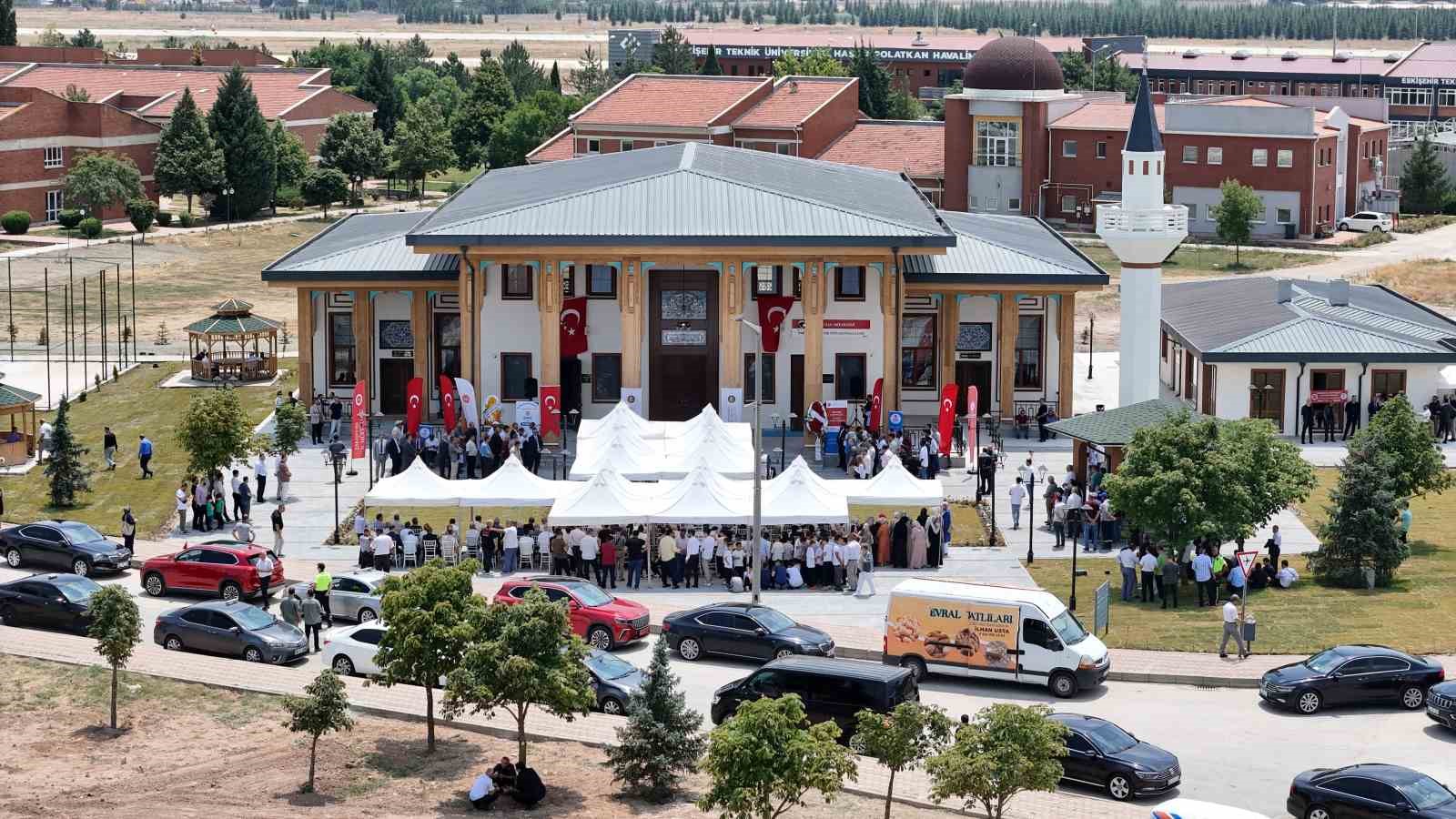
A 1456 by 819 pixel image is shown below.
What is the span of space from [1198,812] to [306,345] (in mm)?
39828

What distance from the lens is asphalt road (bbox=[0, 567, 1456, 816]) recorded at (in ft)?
108

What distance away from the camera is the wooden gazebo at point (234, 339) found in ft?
228

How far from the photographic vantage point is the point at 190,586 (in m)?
43.7

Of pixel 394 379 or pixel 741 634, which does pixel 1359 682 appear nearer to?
pixel 741 634

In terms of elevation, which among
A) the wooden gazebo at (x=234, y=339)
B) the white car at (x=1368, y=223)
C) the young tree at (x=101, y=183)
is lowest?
the wooden gazebo at (x=234, y=339)

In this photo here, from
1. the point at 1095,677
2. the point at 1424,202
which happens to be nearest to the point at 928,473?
the point at 1095,677

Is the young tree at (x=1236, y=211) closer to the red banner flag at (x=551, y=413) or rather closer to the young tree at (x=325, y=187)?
the young tree at (x=325, y=187)

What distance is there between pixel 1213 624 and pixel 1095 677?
529 centimetres

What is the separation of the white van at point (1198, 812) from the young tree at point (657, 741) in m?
6.79

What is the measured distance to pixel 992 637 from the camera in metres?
37.6

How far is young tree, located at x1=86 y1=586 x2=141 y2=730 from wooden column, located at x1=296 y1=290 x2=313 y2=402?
28389mm

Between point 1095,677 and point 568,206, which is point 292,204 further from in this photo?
point 1095,677

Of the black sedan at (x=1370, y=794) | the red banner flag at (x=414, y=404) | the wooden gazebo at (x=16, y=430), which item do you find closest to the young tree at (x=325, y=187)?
the wooden gazebo at (x=16, y=430)

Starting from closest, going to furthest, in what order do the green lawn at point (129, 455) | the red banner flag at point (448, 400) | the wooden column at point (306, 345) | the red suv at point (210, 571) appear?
the red suv at point (210, 571)
the green lawn at point (129, 455)
the red banner flag at point (448, 400)
the wooden column at point (306, 345)
